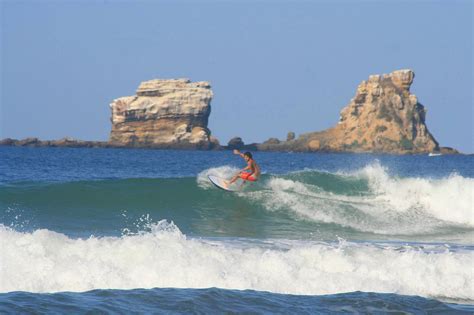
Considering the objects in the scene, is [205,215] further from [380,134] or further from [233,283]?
[380,134]

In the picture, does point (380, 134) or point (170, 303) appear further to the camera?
point (380, 134)

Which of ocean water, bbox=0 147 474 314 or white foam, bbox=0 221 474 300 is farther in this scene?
white foam, bbox=0 221 474 300

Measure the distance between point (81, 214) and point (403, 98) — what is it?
121863 mm

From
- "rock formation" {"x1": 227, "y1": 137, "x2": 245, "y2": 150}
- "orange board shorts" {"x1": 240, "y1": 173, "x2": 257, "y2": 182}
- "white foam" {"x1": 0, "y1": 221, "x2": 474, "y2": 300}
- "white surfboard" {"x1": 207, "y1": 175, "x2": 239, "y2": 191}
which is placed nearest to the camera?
"white foam" {"x1": 0, "y1": 221, "x2": 474, "y2": 300}

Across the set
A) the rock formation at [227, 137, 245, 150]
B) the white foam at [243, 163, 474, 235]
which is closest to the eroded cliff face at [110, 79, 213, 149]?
the rock formation at [227, 137, 245, 150]

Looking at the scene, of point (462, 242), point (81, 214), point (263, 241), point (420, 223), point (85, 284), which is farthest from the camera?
point (420, 223)

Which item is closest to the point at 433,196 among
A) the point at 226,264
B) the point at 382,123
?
the point at 226,264

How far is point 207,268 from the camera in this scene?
1107 cm

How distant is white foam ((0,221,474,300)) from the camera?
413 inches

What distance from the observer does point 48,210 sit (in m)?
20.0

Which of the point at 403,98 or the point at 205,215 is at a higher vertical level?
the point at 403,98

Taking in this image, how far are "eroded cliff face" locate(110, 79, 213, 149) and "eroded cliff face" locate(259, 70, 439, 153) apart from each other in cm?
1559

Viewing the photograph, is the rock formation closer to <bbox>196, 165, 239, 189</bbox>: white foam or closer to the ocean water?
<bbox>196, 165, 239, 189</bbox>: white foam

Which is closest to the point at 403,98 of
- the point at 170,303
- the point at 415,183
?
the point at 415,183
